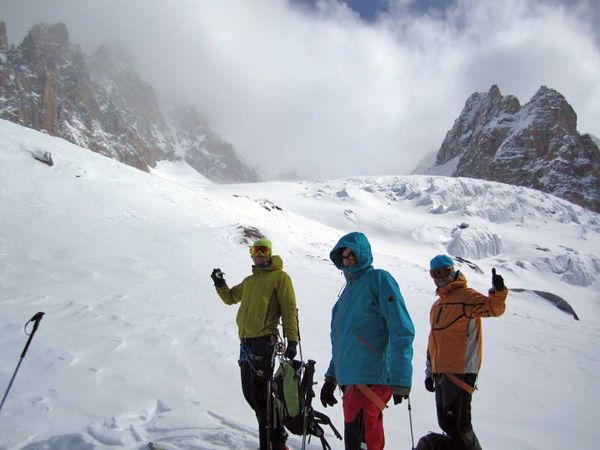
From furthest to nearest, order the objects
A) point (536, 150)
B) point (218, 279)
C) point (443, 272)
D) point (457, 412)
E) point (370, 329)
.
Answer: point (536, 150)
point (218, 279)
point (443, 272)
point (457, 412)
point (370, 329)

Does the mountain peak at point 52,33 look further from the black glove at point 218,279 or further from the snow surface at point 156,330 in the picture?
the black glove at point 218,279

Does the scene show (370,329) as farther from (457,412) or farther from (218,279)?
(218,279)

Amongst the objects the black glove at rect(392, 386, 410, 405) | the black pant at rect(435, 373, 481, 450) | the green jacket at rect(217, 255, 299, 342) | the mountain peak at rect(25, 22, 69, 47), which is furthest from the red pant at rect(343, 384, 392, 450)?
the mountain peak at rect(25, 22, 69, 47)

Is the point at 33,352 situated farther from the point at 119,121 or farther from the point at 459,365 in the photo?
the point at 119,121

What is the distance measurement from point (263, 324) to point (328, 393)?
3.15ft

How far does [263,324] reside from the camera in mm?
4039

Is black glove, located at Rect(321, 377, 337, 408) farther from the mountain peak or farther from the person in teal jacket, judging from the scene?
the mountain peak

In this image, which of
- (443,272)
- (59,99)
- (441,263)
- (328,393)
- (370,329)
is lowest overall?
(328,393)

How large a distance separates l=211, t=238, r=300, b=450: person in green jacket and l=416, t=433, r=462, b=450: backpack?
150cm

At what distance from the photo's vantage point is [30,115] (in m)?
124

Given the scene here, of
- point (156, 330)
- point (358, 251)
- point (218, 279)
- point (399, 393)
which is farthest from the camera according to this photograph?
point (156, 330)

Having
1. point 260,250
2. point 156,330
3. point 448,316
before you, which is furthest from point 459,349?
point 156,330

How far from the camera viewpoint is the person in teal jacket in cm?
305

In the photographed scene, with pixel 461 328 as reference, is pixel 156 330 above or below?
above
